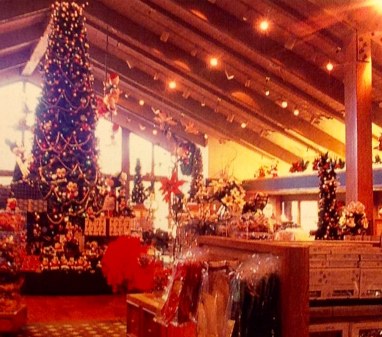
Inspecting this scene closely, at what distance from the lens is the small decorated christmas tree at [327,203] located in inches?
369

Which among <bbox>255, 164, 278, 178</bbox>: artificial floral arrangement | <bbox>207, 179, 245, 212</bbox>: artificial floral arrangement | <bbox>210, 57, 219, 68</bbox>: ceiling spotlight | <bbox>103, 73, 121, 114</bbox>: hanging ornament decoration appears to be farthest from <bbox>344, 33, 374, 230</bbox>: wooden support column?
<bbox>255, 164, 278, 178</bbox>: artificial floral arrangement

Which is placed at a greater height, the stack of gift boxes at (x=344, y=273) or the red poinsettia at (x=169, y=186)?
the red poinsettia at (x=169, y=186)

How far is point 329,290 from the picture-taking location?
2182 mm

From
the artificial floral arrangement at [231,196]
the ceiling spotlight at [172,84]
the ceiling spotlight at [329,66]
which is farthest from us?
the ceiling spotlight at [172,84]

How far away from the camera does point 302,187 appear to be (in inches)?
605

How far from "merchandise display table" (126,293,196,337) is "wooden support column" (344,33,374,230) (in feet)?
15.7

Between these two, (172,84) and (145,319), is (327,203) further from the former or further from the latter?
(172,84)

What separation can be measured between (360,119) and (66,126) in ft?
14.9

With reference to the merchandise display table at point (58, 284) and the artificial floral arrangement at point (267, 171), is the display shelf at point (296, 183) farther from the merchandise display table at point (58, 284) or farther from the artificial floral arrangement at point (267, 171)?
the merchandise display table at point (58, 284)

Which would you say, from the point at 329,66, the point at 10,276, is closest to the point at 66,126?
the point at 10,276

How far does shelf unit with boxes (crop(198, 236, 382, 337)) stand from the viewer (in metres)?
2.10

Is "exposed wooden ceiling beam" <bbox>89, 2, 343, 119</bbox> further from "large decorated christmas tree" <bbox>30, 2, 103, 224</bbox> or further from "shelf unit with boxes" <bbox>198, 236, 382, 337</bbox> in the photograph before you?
"shelf unit with boxes" <bbox>198, 236, 382, 337</bbox>

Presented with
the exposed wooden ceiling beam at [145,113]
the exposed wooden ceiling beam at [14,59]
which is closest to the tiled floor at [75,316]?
the exposed wooden ceiling beam at [14,59]

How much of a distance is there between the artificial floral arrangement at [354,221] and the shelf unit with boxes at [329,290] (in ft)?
20.6
